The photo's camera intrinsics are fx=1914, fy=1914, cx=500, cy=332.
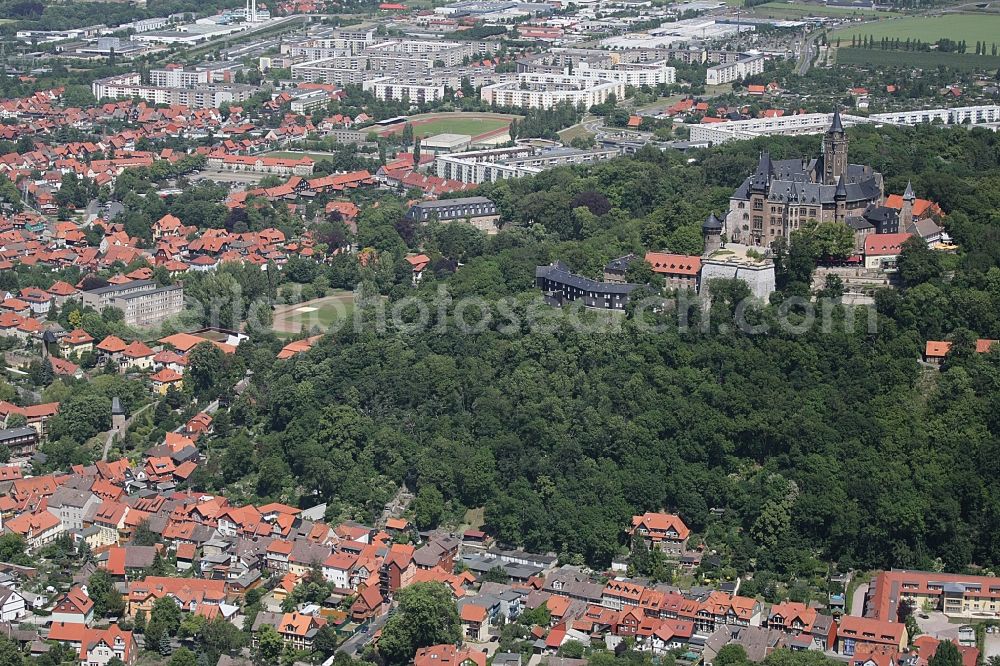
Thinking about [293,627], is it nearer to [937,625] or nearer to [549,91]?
[937,625]

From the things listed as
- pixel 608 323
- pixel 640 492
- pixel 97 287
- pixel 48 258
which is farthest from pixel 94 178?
pixel 640 492

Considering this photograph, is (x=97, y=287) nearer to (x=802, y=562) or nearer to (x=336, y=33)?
(x=802, y=562)

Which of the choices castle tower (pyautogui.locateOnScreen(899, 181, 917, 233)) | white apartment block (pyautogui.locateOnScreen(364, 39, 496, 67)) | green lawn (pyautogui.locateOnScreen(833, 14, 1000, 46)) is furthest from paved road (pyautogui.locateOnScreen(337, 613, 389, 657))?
white apartment block (pyautogui.locateOnScreen(364, 39, 496, 67))

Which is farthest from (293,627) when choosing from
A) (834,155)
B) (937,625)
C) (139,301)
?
(139,301)

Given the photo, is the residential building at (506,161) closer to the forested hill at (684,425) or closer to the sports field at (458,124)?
the sports field at (458,124)

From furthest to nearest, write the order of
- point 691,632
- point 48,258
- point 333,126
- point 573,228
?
point 333,126 < point 48,258 < point 573,228 < point 691,632
